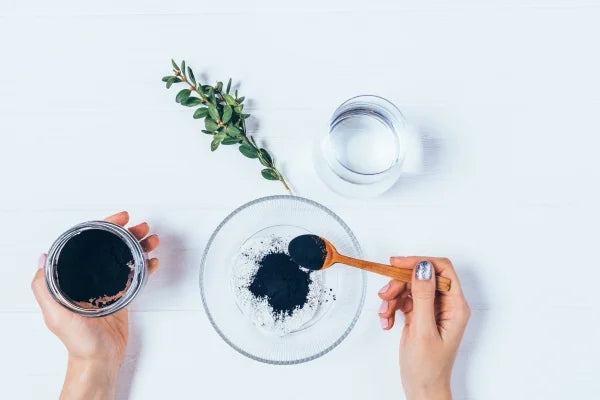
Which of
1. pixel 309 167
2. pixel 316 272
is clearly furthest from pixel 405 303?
pixel 309 167

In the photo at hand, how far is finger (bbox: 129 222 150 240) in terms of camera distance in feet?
2.86

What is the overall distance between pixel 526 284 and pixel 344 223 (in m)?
0.31

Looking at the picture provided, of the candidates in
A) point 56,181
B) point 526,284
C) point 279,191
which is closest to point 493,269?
point 526,284

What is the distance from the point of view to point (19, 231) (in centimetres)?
93

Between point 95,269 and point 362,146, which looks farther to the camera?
point 362,146

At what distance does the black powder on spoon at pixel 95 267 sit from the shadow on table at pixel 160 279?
114 millimetres

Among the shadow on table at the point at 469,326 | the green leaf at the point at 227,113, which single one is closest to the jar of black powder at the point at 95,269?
the green leaf at the point at 227,113

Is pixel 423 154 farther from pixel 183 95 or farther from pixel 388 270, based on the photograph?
pixel 183 95

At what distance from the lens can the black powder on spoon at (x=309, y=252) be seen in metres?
0.84

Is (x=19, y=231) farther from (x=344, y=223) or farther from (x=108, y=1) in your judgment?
(x=344, y=223)

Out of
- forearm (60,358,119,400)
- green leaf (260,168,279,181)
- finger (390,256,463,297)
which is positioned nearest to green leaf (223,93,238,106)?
green leaf (260,168,279,181)

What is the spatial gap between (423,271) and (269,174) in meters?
0.26

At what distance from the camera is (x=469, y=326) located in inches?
36.8

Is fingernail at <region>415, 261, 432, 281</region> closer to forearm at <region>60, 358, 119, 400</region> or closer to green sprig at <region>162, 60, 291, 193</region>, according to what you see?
green sprig at <region>162, 60, 291, 193</region>
